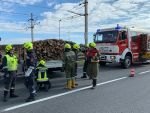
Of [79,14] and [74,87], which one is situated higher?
[79,14]

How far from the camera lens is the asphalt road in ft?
25.6

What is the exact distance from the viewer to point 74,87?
37.0 ft

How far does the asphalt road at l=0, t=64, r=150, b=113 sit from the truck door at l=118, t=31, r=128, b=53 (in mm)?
6639

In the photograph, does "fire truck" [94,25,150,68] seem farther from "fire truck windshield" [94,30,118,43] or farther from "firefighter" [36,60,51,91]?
"firefighter" [36,60,51,91]

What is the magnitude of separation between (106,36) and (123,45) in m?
1.21

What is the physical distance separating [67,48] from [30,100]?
3020 mm

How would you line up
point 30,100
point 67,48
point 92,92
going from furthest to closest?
point 67,48 → point 92,92 → point 30,100

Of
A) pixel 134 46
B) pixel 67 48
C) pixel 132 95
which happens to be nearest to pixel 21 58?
pixel 67 48

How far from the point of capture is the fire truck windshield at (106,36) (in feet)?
60.7

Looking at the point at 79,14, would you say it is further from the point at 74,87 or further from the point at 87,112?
the point at 87,112

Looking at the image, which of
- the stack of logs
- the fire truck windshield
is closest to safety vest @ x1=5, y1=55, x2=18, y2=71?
the stack of logs

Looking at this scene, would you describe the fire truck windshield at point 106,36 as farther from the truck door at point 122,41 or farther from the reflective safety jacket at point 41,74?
the reflective safety jacket at point 41,74

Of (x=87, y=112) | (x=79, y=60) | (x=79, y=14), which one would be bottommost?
(x=87, y=112)

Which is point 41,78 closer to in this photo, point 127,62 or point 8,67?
point 8,67
